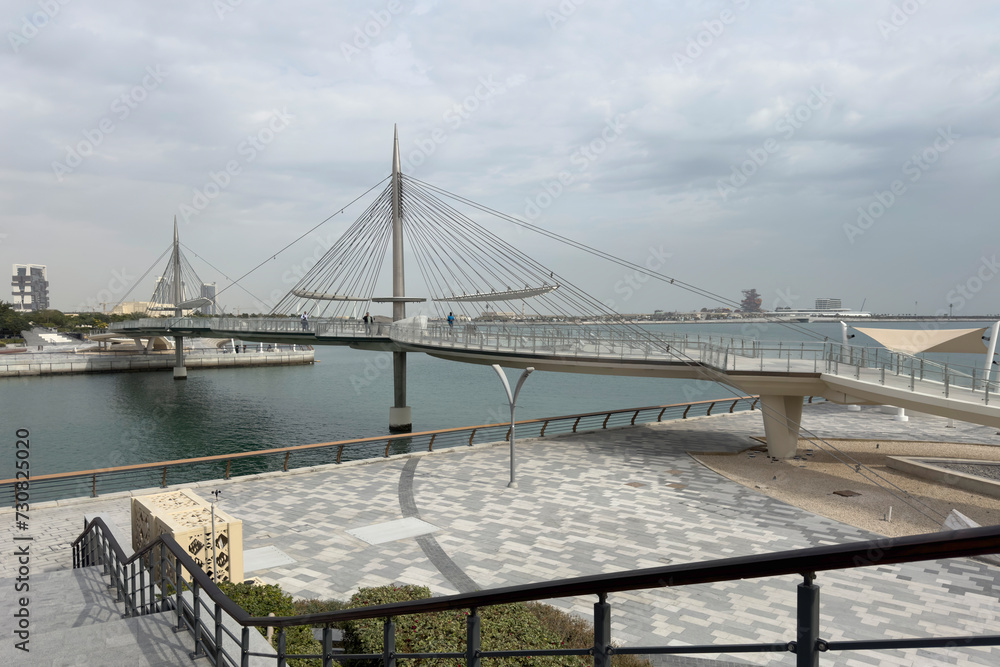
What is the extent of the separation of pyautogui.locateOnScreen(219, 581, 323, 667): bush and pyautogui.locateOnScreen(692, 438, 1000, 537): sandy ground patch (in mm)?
12625

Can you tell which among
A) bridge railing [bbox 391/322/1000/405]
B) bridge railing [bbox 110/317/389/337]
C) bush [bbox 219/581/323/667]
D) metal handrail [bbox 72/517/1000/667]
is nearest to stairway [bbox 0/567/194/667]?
bush [bbox 219/581/323/667]

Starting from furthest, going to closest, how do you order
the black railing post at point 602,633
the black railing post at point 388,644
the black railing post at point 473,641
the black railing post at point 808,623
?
the black railing post at point 388,644, the black railing post at point 473,641, the black railing post at point 602,633, the black railing post at point 808,623

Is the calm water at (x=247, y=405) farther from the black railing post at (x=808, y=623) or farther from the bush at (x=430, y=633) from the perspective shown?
the black railing post at (x=808, y=623)

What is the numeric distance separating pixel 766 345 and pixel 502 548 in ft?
53.8

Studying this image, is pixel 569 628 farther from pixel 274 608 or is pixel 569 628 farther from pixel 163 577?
pixel 163 577

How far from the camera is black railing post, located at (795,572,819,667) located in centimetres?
169

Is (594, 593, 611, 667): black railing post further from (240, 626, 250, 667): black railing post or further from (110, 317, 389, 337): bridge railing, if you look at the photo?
(110, 317, 389, 337): bridge railing

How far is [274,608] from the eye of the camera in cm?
820

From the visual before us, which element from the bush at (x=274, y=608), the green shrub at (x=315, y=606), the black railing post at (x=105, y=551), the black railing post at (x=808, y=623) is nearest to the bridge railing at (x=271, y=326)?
the green shrub at (x=315, y=606)

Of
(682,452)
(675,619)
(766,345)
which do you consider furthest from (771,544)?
(766,345)

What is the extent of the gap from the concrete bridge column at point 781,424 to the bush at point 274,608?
18.3 m

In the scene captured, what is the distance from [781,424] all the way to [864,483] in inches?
145

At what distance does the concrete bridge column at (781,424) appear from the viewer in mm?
22000

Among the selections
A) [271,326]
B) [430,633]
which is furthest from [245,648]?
[271,326]
